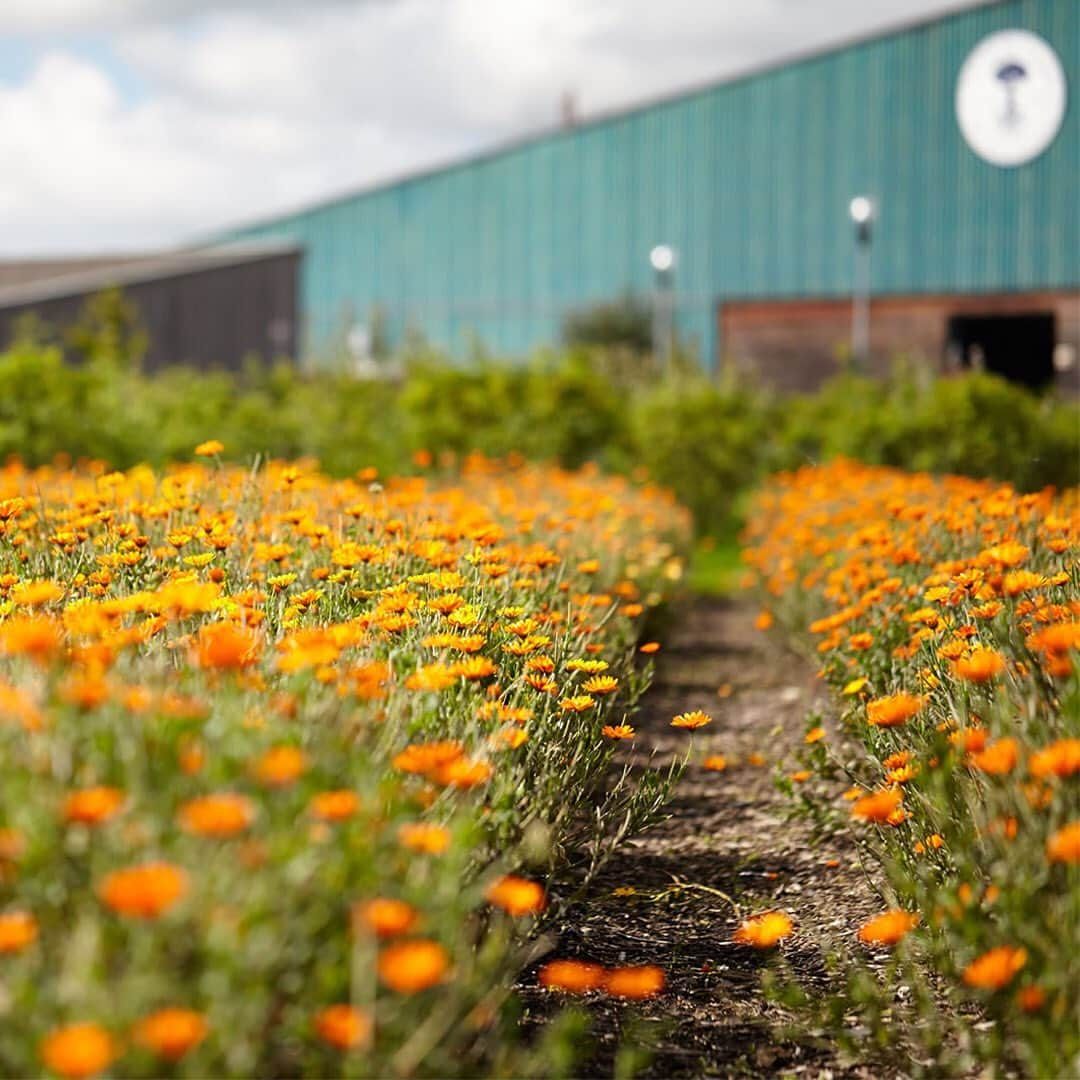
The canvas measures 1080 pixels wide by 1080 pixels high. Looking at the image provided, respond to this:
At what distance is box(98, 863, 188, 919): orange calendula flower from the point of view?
1.71 meters

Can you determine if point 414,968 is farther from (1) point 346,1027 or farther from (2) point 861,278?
(2) point 861,278

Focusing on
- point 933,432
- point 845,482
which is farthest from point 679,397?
point 845,482

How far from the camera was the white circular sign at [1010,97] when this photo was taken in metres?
21.6

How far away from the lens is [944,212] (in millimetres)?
22297

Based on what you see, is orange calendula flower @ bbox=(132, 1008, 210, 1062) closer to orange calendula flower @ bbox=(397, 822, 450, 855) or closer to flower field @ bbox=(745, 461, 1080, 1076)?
orange calendula flower @ bbox=(397, 822, 450, 855)

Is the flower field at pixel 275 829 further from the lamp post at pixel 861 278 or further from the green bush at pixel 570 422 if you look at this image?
the lamp post at pixel 861 278

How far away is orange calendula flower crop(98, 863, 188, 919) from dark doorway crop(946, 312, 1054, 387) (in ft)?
72.2

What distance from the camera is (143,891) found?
67.4 inches

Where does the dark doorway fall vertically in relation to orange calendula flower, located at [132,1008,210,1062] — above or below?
above

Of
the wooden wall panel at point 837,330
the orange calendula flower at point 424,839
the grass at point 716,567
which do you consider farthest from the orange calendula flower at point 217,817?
the wooden wall panel at point 837,330

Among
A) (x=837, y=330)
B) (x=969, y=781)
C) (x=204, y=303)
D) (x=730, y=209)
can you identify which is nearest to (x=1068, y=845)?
(x=969, y=781)

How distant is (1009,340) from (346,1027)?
74.7 feet

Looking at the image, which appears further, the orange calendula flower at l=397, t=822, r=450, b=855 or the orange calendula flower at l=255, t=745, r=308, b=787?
the orange calendula flower at l=397, t=822, r=450, b=855

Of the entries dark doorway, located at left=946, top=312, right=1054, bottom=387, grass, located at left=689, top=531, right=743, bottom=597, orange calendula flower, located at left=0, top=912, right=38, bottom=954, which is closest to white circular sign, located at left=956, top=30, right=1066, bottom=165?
dark doorway, located at left=946, top=312, right=1054, bottom=387
